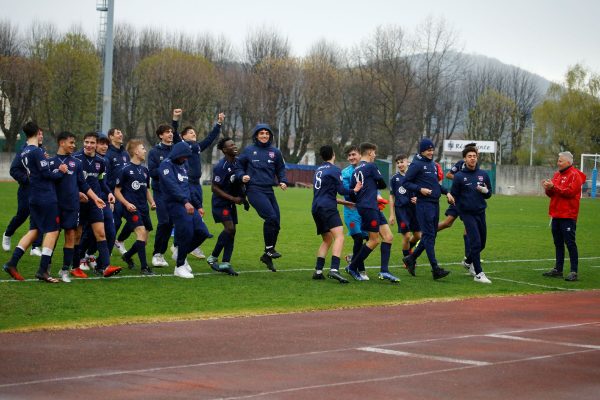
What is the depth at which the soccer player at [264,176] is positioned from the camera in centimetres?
1539

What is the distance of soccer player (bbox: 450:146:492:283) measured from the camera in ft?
51.4

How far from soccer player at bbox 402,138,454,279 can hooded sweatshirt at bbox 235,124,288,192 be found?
2037mm

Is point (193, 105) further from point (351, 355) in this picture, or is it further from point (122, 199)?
point (351, 355)

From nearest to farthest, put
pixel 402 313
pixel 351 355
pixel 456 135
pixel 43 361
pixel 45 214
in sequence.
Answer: pixel 43 361
pixel 351 355
pixel 402 313
pixel 45 214
pixel 456 135

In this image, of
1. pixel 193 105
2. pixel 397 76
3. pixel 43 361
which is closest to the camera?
pixel 43 361

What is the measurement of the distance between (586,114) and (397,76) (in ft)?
58.3

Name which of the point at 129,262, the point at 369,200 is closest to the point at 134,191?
the point at 129,262

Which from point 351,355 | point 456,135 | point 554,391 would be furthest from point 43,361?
point 456,135

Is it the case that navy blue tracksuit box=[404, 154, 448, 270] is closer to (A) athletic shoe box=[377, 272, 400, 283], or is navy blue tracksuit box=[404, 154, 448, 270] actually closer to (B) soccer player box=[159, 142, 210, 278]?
(A) athletic shoe box=[377, 272, 400, 283]

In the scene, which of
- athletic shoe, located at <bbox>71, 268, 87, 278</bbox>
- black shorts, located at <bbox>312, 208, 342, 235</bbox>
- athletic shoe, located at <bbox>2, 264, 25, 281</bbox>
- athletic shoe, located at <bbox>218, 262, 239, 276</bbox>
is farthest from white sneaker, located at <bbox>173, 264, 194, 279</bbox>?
athletic shoe, located at <bbox>2, 264, 25, 281</bbox>

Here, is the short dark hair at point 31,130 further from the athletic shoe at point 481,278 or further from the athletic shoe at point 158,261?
the athletic shoe at point 481,278

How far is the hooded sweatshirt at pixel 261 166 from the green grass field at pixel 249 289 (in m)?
1.42

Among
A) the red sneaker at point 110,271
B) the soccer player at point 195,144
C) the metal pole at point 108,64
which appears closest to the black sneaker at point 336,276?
the soccer player at point 195,144

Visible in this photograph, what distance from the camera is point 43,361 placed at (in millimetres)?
8398
